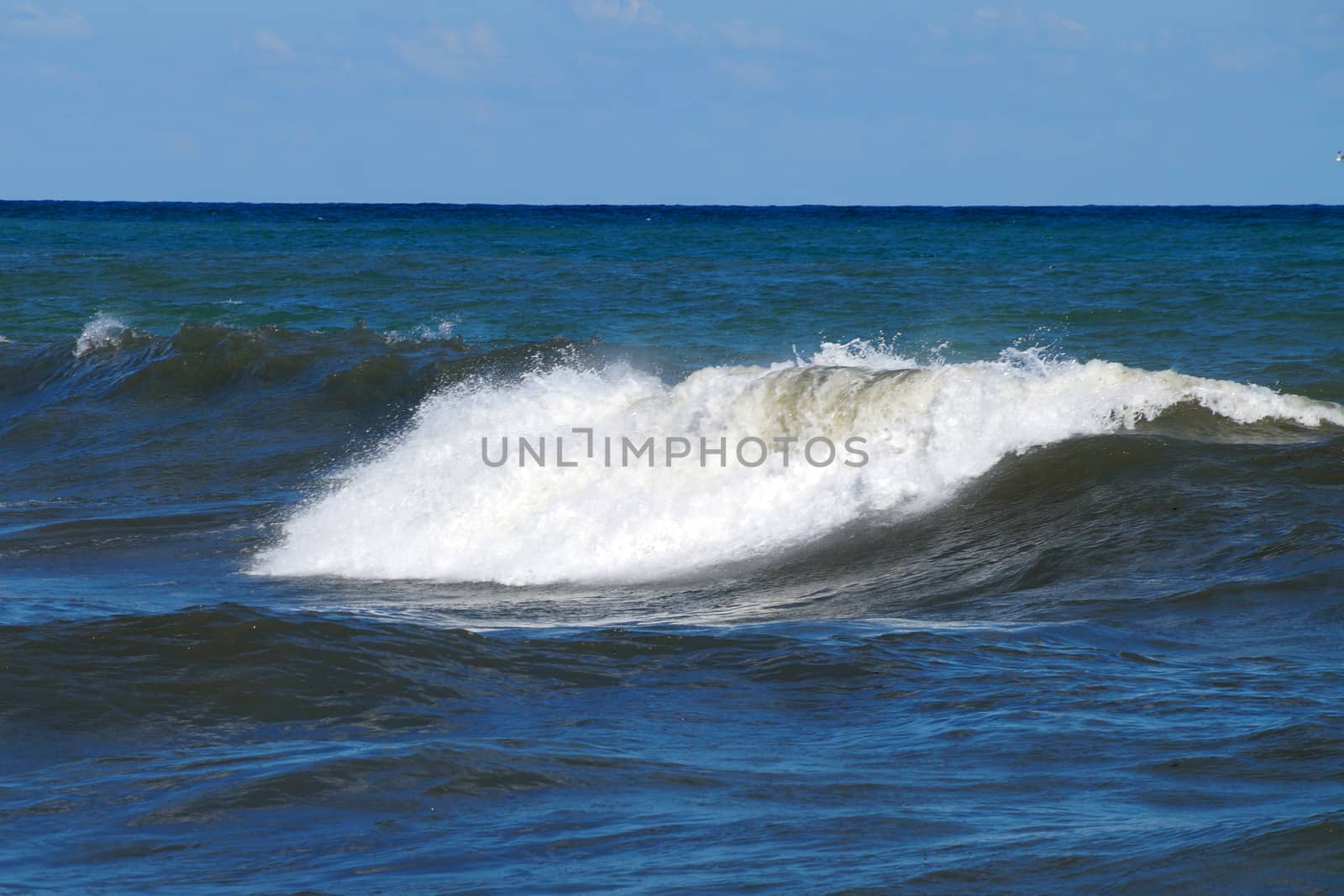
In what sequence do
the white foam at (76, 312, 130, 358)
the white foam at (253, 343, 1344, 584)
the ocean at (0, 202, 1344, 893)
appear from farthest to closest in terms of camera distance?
the white foam at (76, 312, 130, 358), the white foam at (253, 343, 1344, 584), the ocean at (0, 202, 1344, 893)

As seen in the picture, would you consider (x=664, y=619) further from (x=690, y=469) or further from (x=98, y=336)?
(x=98, y=336)

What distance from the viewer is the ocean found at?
389cm

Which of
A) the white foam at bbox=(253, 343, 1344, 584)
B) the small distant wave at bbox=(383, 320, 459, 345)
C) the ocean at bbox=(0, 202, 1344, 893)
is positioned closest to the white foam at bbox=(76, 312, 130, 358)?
the ocean at bbox=(0, 202, 1344, 893)

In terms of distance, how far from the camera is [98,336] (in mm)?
17875

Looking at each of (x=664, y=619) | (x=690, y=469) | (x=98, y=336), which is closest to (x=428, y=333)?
(x=98, y=336)

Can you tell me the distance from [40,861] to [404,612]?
10.0ft

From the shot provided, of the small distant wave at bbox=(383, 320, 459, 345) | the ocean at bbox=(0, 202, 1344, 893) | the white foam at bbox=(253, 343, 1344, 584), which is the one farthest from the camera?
the small distant wave at bbox=(383, 320, 459, 345)

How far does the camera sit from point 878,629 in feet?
19.9

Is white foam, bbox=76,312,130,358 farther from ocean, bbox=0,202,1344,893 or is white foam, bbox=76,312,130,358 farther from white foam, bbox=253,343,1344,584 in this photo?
white foam, bbox=253,343,1344,584

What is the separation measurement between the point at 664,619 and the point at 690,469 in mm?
3025

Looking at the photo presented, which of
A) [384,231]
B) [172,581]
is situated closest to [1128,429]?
[172,581]

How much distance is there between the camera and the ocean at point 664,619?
12.8 feet

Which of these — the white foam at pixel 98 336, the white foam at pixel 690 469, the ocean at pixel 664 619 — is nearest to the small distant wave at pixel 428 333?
the ocean at pixel 664 619

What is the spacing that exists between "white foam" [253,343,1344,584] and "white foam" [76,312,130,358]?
7.41 meters
